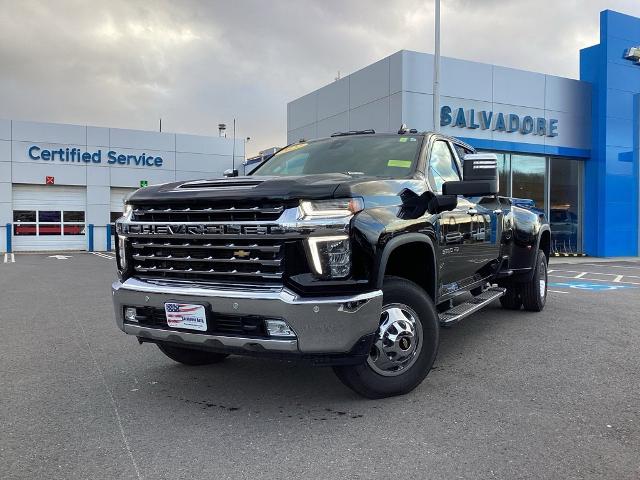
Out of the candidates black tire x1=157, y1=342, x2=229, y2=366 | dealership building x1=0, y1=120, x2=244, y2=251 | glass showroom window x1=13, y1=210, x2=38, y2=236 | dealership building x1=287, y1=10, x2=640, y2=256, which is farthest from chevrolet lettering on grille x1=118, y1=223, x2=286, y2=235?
glass showroom window x1=13, y1=210, x2=38, y2=236

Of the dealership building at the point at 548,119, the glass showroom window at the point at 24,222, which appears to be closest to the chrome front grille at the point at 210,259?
the dealership building at the point at 548,119

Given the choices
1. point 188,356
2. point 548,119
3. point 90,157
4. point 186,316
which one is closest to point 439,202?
point 186,316

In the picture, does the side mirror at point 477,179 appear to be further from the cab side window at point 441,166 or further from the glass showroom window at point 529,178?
the glass showroom window at point 529,178

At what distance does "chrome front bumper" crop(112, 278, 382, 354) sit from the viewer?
3250mm

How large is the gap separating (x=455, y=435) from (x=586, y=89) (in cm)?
2153

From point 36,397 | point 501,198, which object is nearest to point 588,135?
point 501,198

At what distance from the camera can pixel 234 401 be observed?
13.0 feet

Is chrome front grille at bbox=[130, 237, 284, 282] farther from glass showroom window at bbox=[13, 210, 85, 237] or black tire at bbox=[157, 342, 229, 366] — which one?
glass showroom window at bbox=[13, 210, 85, 237]

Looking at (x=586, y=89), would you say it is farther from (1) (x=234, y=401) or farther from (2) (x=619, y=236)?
(1) (x=234, y=401)

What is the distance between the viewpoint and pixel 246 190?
3480 mm

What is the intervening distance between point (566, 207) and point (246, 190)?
21.3 m

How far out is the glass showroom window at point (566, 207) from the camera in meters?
21.6

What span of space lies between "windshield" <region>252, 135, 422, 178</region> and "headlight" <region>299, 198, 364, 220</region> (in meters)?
1.02

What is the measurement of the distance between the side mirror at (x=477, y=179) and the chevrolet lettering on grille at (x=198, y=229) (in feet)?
5.14
